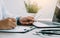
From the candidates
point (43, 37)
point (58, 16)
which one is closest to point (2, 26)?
point (43, 37)

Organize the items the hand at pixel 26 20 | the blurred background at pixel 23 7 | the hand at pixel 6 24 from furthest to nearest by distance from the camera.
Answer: the blurred background at pixel 23 7
the hand at pixel 26 20
the hand at pixel 6 24

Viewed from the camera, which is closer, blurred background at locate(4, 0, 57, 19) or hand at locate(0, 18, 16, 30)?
hand at locate(0, 18, 16, 30)

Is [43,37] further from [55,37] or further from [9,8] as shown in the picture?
[9,8]

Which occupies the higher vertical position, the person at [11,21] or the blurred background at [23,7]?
the blurred background at [23,7]

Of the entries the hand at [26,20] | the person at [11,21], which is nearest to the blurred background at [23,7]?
the person at [11,21]

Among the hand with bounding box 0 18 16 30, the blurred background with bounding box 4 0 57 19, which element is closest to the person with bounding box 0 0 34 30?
the hand with bounding box 0 18 16 30

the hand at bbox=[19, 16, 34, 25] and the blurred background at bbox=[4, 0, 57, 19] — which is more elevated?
the blurred background at bbox=[4, 0, 57, 19]

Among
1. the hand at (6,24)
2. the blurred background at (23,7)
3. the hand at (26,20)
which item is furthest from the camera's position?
the blurred background at (23,7)

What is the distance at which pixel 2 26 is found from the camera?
1045mm

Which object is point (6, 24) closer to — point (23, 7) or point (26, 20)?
point (26, 20)

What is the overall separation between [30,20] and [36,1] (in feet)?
3.31

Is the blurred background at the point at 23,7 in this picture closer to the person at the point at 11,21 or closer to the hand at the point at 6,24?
the person at the point at 11,21

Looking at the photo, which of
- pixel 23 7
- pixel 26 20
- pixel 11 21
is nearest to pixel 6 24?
pixel 11 21

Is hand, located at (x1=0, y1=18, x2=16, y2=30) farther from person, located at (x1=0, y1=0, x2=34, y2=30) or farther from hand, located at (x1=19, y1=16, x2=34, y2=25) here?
hand, located at (x1=19, y1=16, x2=34, y2=25)
